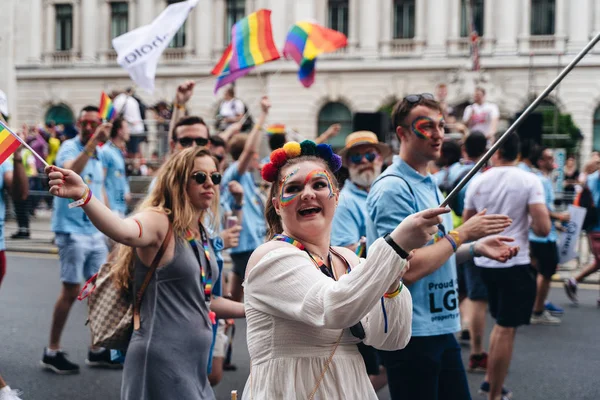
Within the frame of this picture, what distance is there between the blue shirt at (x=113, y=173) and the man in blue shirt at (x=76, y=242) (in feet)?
1.45

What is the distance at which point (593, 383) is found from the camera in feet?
22.2

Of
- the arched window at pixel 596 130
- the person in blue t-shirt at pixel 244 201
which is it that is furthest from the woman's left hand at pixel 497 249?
the arched window at pixel 596 130

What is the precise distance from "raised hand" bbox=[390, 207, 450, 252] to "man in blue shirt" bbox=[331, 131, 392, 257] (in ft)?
9.81

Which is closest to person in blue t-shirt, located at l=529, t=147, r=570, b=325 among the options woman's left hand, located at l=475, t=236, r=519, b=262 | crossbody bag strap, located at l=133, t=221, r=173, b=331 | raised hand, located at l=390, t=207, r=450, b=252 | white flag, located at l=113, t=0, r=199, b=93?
white flag, located at l=113, t=0, r=199, b=93

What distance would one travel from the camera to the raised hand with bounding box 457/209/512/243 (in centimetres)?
338

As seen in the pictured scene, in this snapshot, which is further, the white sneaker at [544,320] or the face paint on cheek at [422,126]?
the white sneaker at [544,320]

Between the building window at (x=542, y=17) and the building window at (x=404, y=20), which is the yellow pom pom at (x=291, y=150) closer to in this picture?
the building window at (x=542, y=17)

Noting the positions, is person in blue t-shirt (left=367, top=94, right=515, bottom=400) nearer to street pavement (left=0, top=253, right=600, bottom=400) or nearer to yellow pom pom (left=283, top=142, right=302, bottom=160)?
yellow pom pom (left=283, top=142, right=302, bottom=160)

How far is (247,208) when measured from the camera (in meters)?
8.23

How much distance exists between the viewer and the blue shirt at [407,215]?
3.98 m

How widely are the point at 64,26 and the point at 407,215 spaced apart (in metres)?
36.0

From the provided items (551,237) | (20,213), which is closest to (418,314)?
(551,237)

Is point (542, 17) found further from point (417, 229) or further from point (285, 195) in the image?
point (417, 229)

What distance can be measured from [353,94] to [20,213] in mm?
17884
